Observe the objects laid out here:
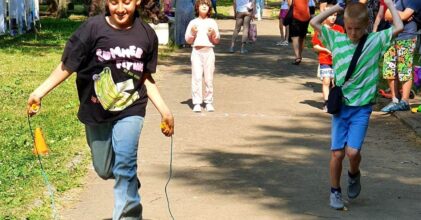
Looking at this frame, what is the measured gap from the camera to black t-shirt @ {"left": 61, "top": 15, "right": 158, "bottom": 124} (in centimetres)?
545

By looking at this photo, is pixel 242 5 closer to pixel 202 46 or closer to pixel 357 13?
pixel 202 46

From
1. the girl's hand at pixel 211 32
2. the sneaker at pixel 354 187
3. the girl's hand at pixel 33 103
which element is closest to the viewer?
the girl's hand at pixel 33 103

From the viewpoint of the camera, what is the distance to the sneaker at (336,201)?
6641 mm

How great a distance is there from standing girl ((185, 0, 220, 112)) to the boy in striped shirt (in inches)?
178

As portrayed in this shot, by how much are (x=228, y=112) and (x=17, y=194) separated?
489 centimetres

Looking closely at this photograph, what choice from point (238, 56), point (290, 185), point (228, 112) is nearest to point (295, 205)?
point (290, 185)

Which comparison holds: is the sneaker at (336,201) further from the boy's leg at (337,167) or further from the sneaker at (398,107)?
the sneaker at (398,107)

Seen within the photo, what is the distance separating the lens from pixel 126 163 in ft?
18.1

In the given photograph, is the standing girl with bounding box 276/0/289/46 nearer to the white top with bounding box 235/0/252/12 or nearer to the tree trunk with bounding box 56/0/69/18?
the white top with bounding box 235/0/252/12

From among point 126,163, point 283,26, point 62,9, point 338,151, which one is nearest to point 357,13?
point 338,151

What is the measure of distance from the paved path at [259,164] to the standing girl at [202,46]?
0.27 metres

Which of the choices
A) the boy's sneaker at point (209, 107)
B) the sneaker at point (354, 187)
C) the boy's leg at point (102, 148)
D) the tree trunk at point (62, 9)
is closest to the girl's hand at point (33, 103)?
the boy's leg at point (102, 148)

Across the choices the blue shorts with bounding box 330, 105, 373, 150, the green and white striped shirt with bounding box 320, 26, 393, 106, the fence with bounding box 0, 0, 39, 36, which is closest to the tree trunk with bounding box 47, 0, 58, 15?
→ the fence with bounding box 0, 0, 39, 36

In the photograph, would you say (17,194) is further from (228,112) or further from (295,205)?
(228,112)
